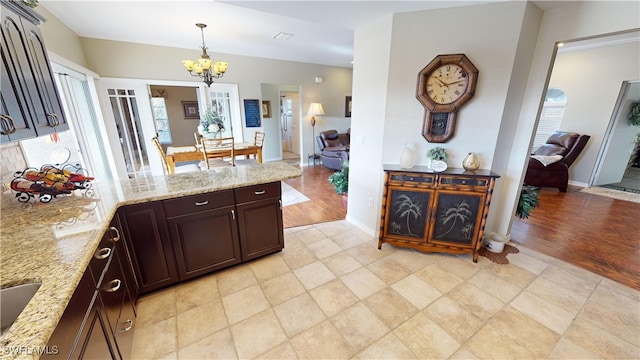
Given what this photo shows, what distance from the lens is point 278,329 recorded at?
1.70m

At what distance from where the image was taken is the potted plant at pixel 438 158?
231 cm

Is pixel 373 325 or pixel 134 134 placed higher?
pixel 134 134

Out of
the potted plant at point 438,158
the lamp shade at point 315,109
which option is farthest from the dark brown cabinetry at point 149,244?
the lamp shade at point 315,109

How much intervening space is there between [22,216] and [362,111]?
2.84 m

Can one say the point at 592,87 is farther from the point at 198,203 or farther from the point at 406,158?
the point at 198,203

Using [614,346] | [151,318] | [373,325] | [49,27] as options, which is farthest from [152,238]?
[614,346]

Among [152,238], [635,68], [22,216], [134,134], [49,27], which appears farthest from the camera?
[134,134]

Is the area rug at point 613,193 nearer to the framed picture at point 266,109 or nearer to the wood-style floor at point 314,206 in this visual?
the wood-style floor at point 314,206

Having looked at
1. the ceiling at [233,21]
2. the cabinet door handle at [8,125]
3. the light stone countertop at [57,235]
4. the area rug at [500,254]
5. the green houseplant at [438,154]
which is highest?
the ceiling at [233,21]

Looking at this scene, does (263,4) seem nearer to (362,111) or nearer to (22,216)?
(362,111)

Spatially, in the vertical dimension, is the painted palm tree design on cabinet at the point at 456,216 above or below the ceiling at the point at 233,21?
below

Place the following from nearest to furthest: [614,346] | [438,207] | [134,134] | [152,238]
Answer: [614,346] → [152,238] → [438,207] → [134,134]

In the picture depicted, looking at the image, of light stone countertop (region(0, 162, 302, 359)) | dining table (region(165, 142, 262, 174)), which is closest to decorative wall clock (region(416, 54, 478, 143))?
light stone countertop (region(0, 162, 302, 359))

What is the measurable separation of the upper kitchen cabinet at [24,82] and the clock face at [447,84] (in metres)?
2.89
